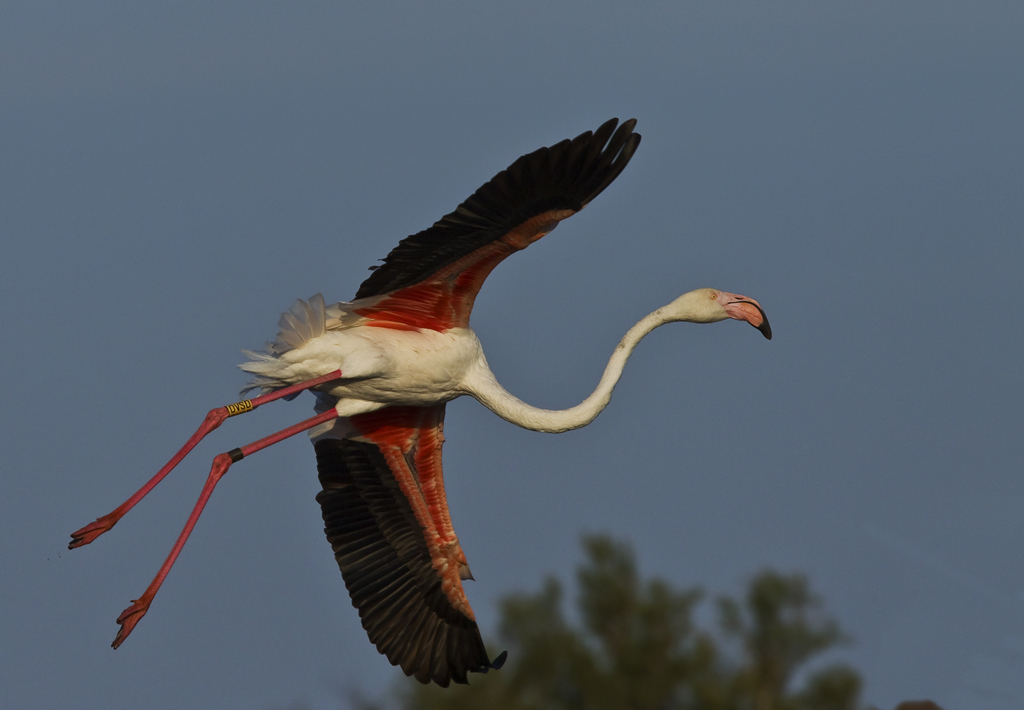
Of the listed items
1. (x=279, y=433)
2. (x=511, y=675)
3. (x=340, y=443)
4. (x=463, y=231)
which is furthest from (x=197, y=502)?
(x=511, y=675)

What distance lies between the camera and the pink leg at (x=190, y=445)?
1428 centimetres

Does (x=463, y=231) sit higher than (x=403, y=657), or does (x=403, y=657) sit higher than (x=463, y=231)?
(x=463, y=231)

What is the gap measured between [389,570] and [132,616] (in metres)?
2.92

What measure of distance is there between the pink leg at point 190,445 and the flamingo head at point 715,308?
360cm

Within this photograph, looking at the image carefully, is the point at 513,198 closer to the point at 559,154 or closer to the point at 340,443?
the point at 559,154

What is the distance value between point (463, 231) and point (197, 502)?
3674 mm

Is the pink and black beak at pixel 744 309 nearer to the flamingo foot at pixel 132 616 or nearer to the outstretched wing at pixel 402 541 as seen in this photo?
the outstretched wing at pixel 402 541

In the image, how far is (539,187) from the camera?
44.2 feet

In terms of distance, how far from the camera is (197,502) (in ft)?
47.9

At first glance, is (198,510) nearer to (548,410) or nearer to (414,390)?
(414,390)

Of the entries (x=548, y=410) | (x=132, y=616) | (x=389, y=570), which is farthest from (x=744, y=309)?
(x=132, y=616)

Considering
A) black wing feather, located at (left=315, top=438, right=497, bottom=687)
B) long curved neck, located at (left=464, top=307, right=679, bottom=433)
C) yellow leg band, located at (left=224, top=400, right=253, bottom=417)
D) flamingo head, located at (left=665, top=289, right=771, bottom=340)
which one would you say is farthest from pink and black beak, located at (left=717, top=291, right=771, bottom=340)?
yellow leg band, located at (left=224, top=400, right=253, bottom=417)

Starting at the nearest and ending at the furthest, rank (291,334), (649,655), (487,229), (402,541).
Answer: (487,229)
(291,334)
(402,541)
(649,655)

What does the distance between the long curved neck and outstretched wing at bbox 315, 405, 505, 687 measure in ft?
4.12
